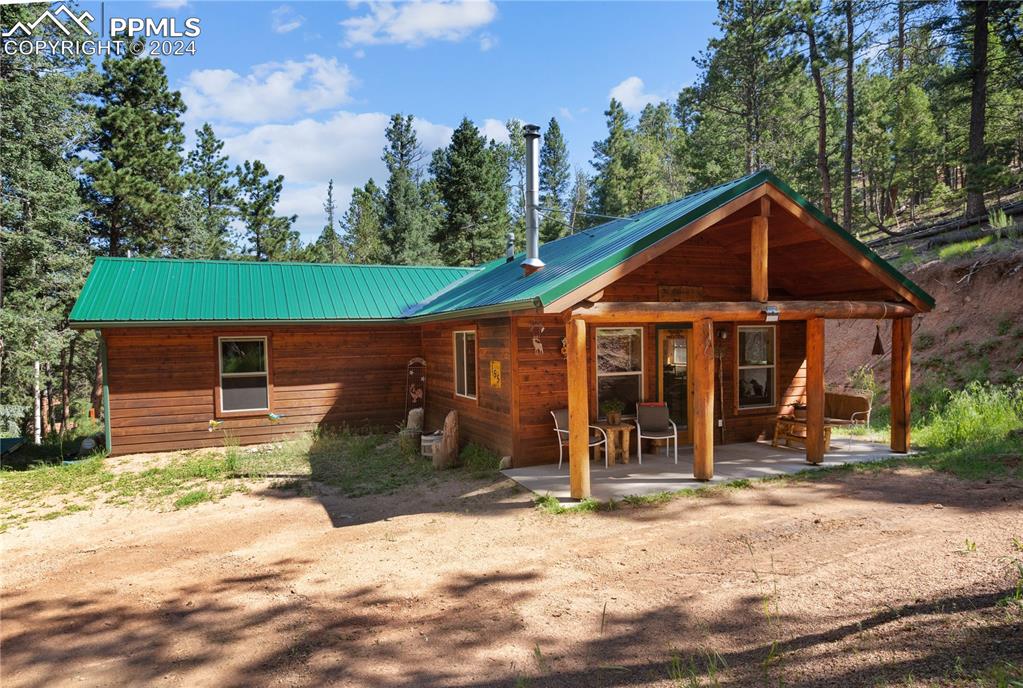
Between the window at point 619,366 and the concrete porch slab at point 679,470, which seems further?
the window at point 619,366

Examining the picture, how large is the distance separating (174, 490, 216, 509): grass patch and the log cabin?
11.7 ft

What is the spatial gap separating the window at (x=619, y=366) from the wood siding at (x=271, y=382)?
5312 mm

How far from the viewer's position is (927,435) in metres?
10.3

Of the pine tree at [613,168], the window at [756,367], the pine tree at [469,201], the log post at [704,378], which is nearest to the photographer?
the log post at [704,378]

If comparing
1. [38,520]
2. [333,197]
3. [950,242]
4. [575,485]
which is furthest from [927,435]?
[333,197]

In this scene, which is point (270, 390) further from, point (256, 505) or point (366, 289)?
point (256, 505)

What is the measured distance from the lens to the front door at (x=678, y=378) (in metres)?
10.1

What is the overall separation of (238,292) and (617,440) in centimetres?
838

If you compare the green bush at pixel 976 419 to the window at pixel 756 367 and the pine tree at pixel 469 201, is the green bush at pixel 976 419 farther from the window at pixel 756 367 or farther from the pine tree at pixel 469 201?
the pine tree at pixel 469 201

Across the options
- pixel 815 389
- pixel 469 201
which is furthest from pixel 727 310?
pixel 469 201

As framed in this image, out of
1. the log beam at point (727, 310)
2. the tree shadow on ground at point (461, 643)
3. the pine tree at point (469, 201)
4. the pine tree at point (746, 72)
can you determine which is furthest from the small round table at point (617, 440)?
the pine tree at point (469, 201)

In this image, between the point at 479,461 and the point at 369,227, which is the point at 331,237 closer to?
the point at 369,227

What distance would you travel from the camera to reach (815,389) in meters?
8.64

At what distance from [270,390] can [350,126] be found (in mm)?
37604
